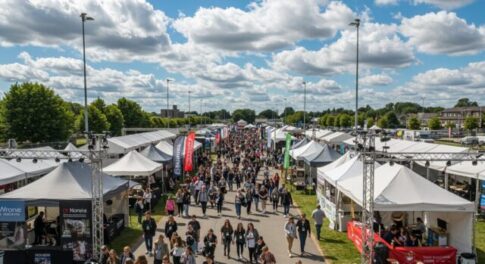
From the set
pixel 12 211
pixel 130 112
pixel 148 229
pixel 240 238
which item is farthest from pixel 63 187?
pixel 130 112

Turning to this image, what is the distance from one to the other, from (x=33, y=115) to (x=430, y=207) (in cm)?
4099

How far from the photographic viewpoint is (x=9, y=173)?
773 inches

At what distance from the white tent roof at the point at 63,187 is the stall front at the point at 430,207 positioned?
8802 millimetres

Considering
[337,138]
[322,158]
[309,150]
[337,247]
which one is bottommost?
[337,247]

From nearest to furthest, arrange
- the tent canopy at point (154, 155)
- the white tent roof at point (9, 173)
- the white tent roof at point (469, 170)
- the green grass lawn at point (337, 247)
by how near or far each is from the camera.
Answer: the green grass lawn at point (337, 247) → the white tent roof at point (9, 173) → the white tent roof at point (469, 170) → the tent canopy at point (154, 155)

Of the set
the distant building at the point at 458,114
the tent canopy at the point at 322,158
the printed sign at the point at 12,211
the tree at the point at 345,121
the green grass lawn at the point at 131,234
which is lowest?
the green grass lawn at the point at 131,234

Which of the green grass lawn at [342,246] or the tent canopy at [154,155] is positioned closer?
the green grass lawn at [342,246]

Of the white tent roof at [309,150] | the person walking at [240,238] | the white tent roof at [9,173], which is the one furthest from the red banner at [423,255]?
the white tent roof at [309,150]

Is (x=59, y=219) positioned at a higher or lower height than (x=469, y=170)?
lower

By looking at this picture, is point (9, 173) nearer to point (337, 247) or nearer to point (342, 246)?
point (337, 247)

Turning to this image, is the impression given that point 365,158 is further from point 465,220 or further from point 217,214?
point 217,214

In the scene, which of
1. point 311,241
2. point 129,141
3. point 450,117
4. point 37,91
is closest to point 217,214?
point 311,241

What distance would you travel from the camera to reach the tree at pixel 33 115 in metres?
43.8

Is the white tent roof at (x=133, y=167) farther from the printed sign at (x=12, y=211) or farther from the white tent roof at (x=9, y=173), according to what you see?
the printed sign at (x=12, y=211)
